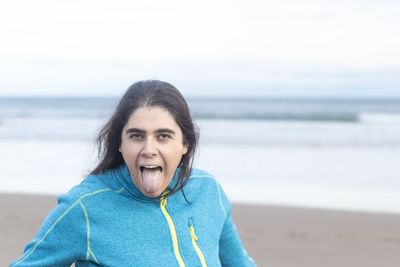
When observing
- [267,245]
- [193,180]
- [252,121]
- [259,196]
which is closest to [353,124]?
[252,121]

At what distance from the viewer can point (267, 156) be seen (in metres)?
12.9

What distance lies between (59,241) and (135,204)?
0.84 ft

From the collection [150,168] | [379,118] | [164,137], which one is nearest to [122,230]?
[150,168]

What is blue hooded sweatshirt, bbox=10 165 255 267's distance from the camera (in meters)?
1.99

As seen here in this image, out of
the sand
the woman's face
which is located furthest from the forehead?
the sand

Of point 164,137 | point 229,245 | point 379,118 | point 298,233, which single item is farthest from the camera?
point 379,118

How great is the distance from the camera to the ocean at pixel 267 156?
28.7 feet

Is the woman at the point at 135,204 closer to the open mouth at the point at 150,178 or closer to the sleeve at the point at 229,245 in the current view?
the open mouth at the point at 150,178

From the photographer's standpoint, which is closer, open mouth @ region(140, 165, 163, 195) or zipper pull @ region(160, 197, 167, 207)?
open mouth @ region(140, 165, 163, 195)

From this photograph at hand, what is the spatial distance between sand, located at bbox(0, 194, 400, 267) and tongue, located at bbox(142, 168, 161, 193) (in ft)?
13.1

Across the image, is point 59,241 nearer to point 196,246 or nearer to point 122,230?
point 122,230

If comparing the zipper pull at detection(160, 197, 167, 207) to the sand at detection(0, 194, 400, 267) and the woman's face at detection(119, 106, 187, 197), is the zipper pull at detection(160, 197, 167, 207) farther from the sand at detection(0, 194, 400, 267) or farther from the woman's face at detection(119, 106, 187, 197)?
the sand at detection(0, 194, 400, 267)

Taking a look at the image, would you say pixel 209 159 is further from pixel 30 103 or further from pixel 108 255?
pixel 30 103

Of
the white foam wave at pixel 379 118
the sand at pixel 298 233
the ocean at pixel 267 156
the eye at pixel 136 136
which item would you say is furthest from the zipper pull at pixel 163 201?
the white foam wave at pixel 379 118
